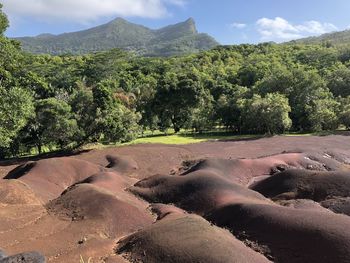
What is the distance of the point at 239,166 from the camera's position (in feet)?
107

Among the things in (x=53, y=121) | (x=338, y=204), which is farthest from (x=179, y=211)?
(x=53, y=121)

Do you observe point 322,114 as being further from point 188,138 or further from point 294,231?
point 294,231

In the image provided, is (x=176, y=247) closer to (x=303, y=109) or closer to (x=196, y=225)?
(x=196, y=225)

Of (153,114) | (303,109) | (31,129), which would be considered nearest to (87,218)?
(31,129)

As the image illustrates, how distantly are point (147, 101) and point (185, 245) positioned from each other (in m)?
45.4

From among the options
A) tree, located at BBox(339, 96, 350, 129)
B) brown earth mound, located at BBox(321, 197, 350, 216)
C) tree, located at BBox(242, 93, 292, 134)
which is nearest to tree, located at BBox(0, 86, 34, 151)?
brown earth mound, located at BBox(321, 197, 350, 216)

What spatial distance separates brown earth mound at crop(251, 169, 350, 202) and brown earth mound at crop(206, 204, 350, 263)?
6.17 m

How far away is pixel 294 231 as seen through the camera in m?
17.0

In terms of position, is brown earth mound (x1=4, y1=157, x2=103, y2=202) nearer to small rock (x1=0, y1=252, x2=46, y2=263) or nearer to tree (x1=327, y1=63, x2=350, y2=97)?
small rock (x1=0, y1=252, x2=46, y2=263)

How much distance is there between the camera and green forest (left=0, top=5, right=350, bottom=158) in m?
37.4

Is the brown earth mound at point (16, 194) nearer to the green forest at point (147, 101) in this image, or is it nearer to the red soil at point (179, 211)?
the red soil at point (179, 211)

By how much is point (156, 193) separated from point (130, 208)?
4.07 m

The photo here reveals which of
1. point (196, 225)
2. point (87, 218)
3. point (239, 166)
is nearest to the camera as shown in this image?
point (196, 225)

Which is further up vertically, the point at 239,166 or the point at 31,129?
the point at 31,129
